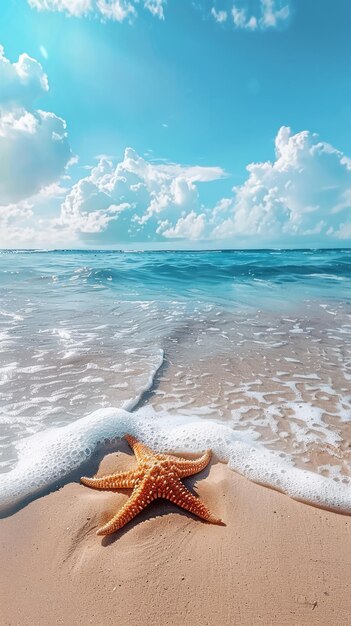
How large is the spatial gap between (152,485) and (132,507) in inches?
9.1

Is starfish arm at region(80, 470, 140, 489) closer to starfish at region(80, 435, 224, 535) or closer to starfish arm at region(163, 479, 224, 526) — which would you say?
starfish at region(80, 435, 224, 535)

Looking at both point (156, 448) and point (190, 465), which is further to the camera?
point (156, 448)

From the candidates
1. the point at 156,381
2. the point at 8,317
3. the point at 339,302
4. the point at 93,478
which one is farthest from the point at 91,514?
the point at 339,302

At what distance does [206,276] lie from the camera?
22.5 meters

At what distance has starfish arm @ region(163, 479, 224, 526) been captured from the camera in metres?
2.61

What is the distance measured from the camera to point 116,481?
2951mm

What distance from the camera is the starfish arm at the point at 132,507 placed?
249 centimetres

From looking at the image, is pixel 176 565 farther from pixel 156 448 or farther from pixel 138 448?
pixel 156 448

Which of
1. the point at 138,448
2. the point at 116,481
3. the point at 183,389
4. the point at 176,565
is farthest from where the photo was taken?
the point at 183,389

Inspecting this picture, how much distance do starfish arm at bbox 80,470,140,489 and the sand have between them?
9 cm

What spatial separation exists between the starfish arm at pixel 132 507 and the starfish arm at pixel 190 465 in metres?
0.36

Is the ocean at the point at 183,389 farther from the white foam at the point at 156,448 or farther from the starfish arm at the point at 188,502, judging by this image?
the starfish arm at the point at 188,502

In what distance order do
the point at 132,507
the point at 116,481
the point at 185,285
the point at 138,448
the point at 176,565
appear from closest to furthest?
the point at 176,565
the point at 132,507
the point at 116,481
the point at 138,448
the point at 185,285

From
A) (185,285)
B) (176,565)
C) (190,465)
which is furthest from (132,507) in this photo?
(185,285)
